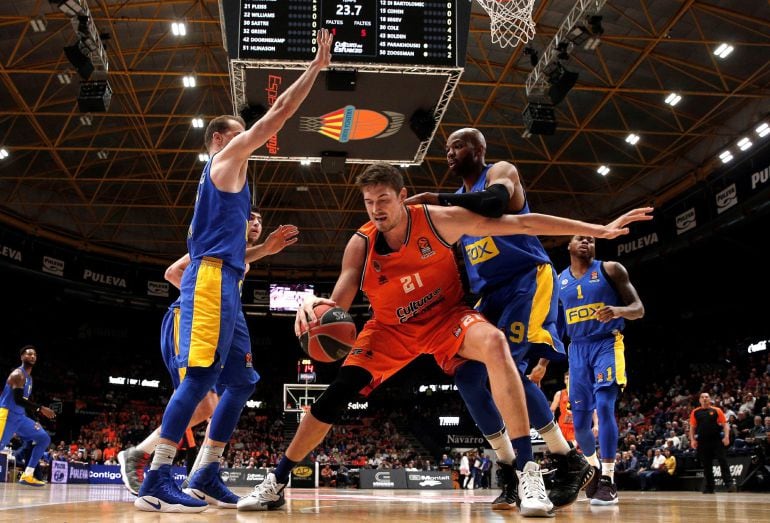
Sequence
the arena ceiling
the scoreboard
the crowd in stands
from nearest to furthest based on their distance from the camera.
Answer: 1. the scoreboard
2. the crowd in stands
3. the arena ceiling

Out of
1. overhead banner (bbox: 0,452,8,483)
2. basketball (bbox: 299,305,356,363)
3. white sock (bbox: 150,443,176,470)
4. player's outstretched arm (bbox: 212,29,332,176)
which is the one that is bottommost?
overhead banner (bbox: 0,452,8,483)

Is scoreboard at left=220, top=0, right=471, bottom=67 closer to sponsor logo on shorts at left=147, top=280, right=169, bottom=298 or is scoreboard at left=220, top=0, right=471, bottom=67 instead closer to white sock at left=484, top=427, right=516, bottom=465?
white sock at left=484, top=427, right=516, bottom=465

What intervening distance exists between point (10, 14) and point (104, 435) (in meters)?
14.6

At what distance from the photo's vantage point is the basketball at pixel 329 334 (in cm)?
334

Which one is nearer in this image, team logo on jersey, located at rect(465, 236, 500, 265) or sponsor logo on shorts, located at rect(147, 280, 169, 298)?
team logo on jersey, located at rect(465, 236, 500, 265)

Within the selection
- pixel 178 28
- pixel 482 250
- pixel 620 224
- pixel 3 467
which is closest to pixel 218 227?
pixel 482 250

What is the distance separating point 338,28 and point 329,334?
521 centimetres

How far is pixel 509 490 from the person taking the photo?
4.14 metres

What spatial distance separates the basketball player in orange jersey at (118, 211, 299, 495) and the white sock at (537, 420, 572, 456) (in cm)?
180

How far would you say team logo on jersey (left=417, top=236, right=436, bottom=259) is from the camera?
3.68 meters

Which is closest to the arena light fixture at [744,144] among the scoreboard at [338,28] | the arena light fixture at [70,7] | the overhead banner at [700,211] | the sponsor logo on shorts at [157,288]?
the overhead banner at [700,211]

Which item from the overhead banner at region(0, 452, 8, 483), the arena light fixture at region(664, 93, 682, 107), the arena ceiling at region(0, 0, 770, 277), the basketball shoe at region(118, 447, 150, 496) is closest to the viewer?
the basketball shoe at region(118, 447, 150, 496)

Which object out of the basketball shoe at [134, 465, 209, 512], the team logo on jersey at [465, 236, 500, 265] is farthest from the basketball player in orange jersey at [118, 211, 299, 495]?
the team logo on jersey at [465, 236, 500, 265]

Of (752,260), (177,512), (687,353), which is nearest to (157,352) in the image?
(687,353)
